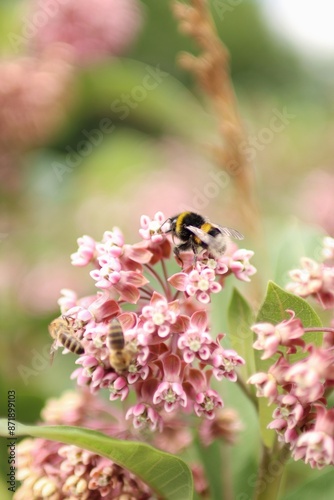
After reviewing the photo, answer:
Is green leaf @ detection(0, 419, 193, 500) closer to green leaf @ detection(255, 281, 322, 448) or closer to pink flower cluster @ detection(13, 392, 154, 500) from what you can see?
pink flower cluster @ detection(13, 392, 154, 500)

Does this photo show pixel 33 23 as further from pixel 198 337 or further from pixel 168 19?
pixel 168 19

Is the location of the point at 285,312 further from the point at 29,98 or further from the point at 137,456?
the point at 29,98

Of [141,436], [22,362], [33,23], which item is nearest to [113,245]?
[141,436]
